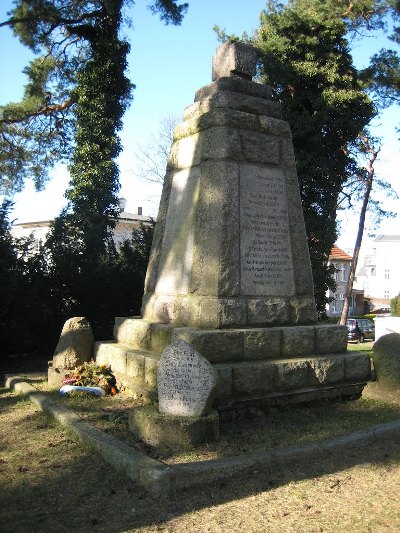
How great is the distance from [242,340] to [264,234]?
1.23 metres

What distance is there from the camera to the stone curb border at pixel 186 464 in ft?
10.7

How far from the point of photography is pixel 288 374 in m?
5.07

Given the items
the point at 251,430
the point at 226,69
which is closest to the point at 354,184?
the point at 226,69

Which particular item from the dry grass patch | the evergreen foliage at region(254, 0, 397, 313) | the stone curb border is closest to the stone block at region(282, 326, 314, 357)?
the dry grass patch

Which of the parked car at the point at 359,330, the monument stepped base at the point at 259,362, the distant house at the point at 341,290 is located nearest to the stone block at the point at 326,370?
the monument stepped base at the point at 259,362

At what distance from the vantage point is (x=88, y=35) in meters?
16.5

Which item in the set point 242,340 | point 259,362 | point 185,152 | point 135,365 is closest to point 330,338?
point 259,362

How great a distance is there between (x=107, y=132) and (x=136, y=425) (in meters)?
13.1

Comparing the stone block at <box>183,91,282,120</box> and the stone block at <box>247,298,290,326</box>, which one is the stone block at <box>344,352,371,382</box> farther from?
the stone block at <box>183,91,282,120</box>

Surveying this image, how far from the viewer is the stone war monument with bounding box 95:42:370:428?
5.05 metres

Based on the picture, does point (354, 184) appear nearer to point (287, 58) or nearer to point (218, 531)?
point (287, 58)

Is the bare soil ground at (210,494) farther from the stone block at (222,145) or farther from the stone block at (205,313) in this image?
the stone block at (222,145)

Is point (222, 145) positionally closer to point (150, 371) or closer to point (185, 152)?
point (185, 152)

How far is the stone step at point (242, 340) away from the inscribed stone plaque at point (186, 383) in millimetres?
715
